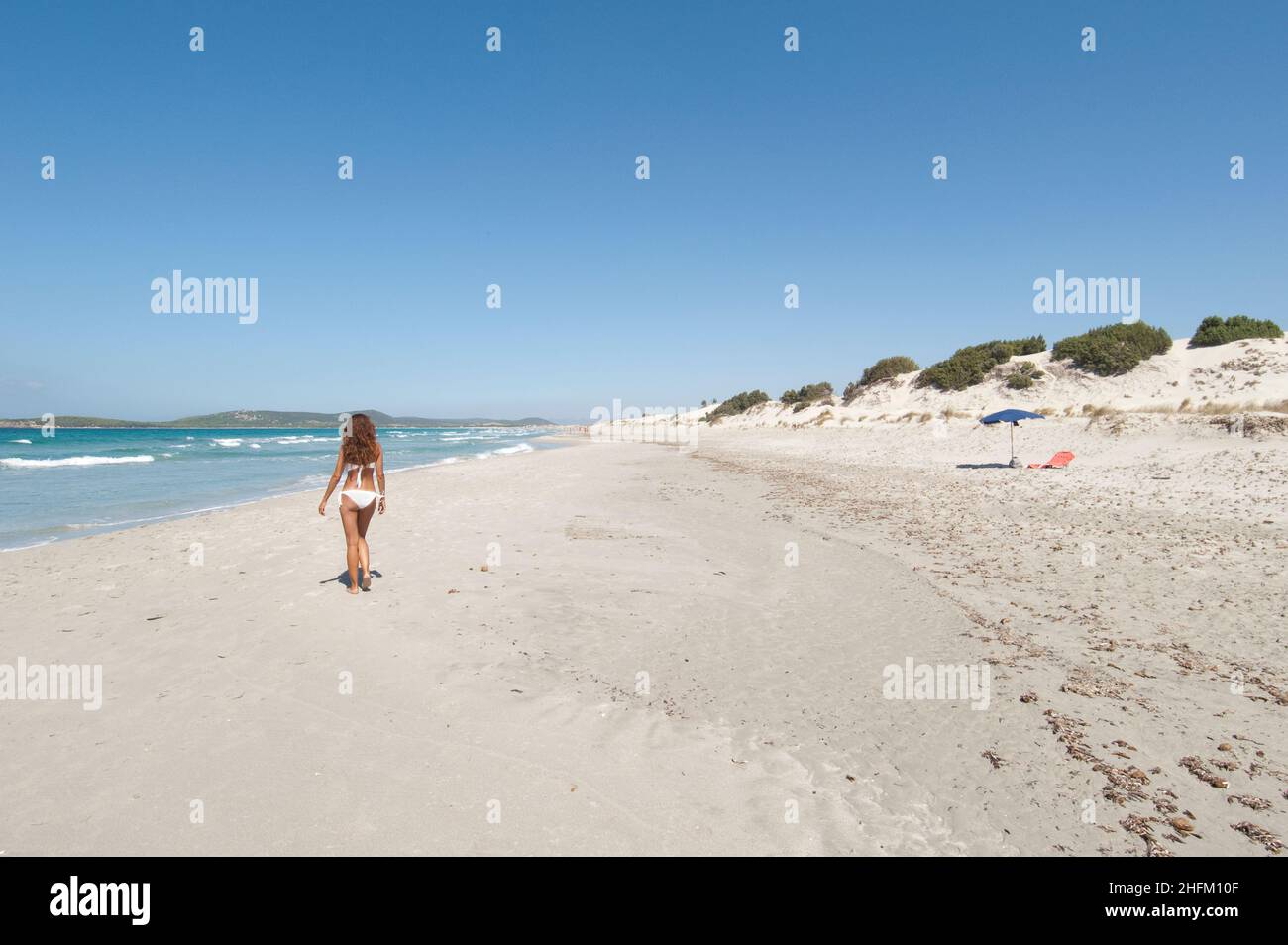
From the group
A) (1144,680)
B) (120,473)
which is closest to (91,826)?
(1144,680)

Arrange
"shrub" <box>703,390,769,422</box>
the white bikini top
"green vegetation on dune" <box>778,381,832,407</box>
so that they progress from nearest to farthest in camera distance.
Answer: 1. the white bikini top
2. "green vegetation on dune" <box>778,381,832,407</box>
3. "shrub" <box>703,390,769,422</box>

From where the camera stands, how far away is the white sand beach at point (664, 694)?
3157 millimetres

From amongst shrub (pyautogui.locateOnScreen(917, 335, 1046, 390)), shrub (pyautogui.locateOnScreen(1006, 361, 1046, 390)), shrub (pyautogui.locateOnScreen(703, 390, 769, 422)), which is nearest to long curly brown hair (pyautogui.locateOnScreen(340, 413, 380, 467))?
shrub (pyautogui.locateOnScreen(1006, 361, 1046, 390))

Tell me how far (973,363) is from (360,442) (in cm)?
4615

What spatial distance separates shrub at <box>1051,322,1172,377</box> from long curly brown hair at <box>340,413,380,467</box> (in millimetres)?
43685

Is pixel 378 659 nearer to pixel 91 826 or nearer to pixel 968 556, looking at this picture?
pixel 91 826

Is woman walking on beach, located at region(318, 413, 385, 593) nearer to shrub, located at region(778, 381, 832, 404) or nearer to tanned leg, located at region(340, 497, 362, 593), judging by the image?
tanned leg, located at region(340, 497, 362, 593)

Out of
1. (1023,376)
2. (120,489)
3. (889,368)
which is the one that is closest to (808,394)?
(889,368)

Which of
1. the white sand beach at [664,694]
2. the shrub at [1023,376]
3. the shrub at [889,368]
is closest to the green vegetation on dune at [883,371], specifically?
the shrub at [889,368]

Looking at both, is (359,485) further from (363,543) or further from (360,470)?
(363,543)

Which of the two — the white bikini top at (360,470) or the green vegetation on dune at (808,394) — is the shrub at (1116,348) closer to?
the green vegetation on dune at (808,394)

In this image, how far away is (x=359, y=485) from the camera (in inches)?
294

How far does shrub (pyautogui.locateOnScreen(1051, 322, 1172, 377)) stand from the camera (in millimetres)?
35987
